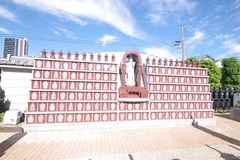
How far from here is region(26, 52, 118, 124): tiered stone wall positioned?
1290 centimetres

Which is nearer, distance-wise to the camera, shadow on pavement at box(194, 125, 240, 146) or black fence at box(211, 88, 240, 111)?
shadow on pavement at box(194, 125, 240, 146)

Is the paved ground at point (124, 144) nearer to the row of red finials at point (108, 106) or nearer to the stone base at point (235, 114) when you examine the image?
the row of red finials at point (108, 106)

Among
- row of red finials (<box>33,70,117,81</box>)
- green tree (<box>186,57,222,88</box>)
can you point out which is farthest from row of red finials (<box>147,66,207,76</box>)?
green tree (<box>186,57,222,88</box>)

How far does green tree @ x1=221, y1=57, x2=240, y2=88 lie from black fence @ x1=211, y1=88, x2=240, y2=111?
11.7 feet

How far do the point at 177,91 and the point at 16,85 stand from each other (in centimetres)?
1392

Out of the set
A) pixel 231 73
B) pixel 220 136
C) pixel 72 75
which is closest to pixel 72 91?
pixel 72 75

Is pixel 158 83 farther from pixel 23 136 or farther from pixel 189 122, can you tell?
pixel 23 136

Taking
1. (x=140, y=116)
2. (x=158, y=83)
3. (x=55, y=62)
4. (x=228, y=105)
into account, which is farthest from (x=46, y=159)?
(x=228, y=105)

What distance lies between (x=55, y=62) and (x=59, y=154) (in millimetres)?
6912

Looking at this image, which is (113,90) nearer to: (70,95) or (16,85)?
(70,95)

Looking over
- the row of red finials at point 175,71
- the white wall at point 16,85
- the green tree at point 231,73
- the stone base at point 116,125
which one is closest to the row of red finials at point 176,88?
the row of red finials at point 175,71

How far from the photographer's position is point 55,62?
44.0 feet

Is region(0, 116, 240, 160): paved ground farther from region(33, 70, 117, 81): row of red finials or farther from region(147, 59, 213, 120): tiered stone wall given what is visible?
region(33, 70, 117, 81): row of red finials

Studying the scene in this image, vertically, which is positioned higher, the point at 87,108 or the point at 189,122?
the point at 87,108
